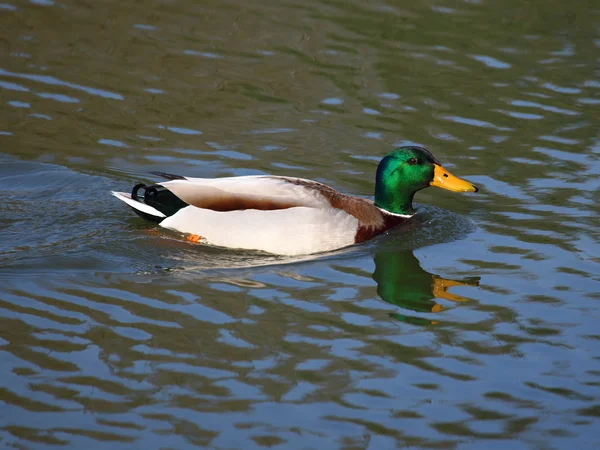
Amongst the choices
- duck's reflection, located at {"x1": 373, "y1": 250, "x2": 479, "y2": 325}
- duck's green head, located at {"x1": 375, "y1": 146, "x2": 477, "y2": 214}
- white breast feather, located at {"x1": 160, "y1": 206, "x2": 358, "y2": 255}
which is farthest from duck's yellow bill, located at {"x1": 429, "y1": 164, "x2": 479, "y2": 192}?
white breast feather, located at {"x1": 160, "y1": 206, "x2": 358, "y2": 255}

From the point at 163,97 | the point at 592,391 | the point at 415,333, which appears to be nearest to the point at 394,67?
the point at 163,97

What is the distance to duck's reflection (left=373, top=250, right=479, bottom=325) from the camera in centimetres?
739

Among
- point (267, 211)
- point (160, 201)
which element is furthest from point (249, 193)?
point (160, 201)

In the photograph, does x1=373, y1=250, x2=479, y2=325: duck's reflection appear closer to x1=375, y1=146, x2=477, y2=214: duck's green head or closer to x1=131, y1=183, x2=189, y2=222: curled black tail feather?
x1=375, y1=146, x2=477, y2=214: duck's green head

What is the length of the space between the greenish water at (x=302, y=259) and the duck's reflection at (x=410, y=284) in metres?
0.02

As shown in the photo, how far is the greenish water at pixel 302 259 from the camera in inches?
223

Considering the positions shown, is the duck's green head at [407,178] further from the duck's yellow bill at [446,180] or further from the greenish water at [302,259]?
the greenish water at [302,259]

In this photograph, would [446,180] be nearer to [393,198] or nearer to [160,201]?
[393,198]

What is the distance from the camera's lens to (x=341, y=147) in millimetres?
10969

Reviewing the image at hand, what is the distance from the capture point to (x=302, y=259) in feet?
27.2

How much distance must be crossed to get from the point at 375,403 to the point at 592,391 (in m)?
1.35

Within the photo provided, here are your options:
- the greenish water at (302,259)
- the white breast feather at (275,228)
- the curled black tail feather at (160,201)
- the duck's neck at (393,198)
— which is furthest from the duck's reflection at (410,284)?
the curled black tail feather at (160,201)

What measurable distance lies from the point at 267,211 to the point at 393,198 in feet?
4.58

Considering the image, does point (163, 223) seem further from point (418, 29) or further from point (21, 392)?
point (418, 29)
